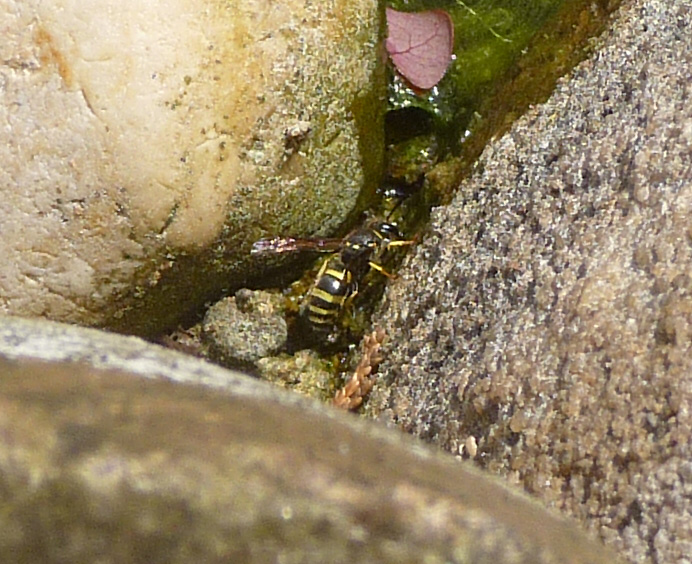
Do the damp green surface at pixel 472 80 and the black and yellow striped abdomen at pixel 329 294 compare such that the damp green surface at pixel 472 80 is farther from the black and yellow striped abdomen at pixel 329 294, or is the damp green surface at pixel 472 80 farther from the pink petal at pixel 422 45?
the black and yellow striped abdomen at pixel 329 294

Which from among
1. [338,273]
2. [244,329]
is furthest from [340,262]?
[244,329]

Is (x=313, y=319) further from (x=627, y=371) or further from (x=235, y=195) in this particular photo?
(x=627, y=371)

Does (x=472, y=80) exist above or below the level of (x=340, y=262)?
above

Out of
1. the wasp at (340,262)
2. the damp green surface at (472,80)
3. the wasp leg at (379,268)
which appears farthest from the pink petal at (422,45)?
the wasp leg at (379,268)

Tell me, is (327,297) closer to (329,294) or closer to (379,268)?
(329,294)

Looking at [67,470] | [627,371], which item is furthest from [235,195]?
[67,470]
